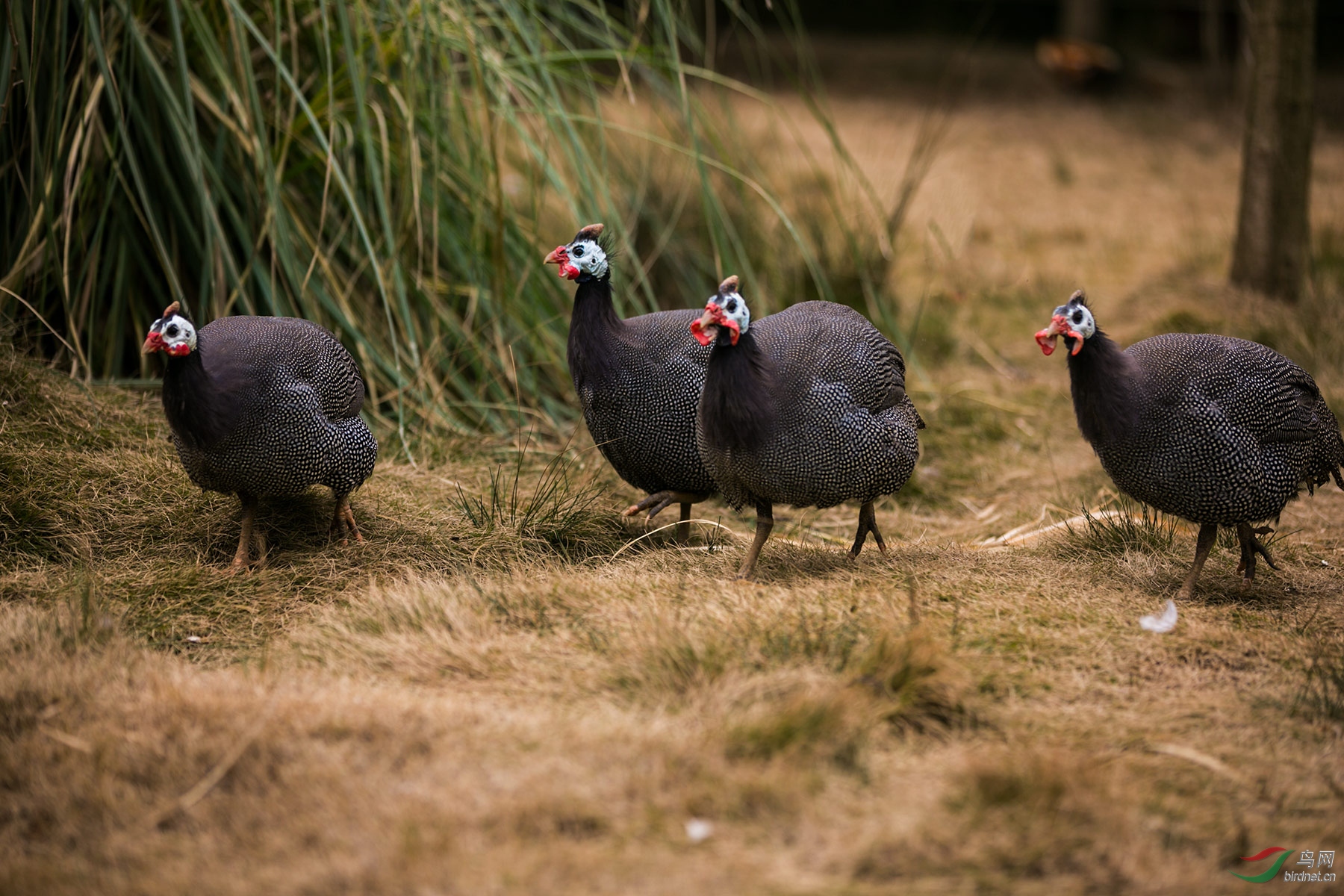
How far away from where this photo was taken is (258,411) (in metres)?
3.45

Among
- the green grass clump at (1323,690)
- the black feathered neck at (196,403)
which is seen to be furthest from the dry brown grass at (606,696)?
the black feathered neck at (196,403)

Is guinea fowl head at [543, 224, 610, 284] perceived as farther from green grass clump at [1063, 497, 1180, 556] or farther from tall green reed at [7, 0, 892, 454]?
green grass clump at [1063, 497, 1180, 556]

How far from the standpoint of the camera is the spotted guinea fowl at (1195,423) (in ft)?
11.0

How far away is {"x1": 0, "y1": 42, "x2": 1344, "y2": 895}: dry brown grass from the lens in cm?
226

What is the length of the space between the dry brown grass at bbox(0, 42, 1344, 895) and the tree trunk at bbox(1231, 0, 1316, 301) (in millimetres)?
1982

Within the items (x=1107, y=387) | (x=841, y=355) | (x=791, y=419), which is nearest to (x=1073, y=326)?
(x=1107, y=387)

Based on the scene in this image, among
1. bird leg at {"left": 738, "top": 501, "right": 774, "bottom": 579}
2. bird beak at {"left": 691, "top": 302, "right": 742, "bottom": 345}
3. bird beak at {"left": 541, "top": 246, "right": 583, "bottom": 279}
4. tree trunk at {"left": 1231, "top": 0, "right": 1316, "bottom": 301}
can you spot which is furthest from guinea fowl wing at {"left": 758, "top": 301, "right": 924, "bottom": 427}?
tree trunk at {"left": 1231, "top": 0, "right": 1316, "bottom": 301}

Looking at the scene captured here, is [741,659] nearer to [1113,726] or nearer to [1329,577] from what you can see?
[1113,726]

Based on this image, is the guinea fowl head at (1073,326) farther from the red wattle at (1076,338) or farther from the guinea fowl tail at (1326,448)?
the guinea fowl tail at (1326,448)

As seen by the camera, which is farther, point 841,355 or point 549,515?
point 549,515

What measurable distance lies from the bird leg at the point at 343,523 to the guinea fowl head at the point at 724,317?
4.12ft

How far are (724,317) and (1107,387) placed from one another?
1.10m

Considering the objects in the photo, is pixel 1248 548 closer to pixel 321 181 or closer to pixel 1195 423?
pixel 1195 423

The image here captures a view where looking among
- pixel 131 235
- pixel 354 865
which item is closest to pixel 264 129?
pixel 131 235
